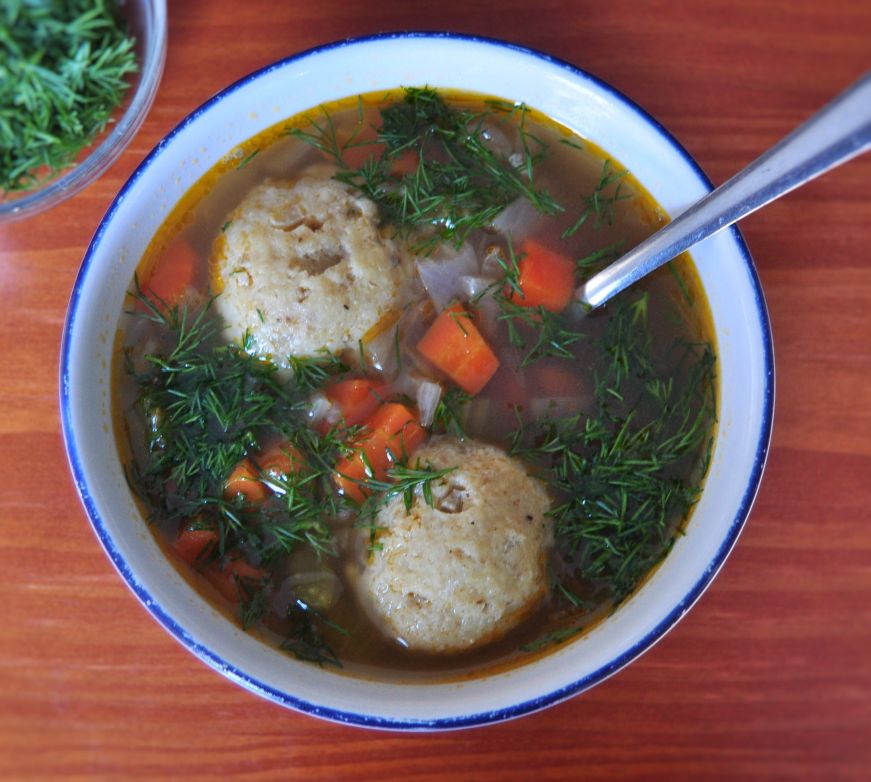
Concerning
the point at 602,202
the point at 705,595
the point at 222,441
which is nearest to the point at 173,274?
the point at 222,441

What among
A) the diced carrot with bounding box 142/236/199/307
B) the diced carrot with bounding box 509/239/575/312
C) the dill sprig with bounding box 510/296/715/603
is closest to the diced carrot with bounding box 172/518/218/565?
the diced carrot with bounding box 142/236/199/307

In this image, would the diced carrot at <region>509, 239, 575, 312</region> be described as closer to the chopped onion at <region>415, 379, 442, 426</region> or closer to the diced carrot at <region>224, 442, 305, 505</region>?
the chopped onion at <region>415, 379, 442, 426</region>

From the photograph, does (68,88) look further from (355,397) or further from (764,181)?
(764,181)

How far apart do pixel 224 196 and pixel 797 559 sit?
1.42m

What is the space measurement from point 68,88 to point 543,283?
924 millimetres

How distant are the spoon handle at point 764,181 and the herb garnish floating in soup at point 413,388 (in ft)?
0.42

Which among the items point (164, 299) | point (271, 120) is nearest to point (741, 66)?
point (271, 120)

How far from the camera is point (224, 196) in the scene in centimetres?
170

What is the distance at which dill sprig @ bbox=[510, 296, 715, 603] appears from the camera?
1627 mm

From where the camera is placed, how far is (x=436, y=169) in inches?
67.4

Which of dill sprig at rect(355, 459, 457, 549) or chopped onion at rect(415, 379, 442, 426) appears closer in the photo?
dill sprig at rect(355, 459, 457, 549)

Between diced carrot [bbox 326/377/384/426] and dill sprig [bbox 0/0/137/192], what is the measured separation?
63 centimetres

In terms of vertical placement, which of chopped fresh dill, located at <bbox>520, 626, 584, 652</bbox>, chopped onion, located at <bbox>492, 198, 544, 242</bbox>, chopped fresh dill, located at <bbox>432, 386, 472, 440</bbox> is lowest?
chopped fresh dill, located at <bbox>520, 626, 584, 652</bbox>

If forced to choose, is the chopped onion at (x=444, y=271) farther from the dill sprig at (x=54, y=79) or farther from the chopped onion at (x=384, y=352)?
the dill sprig at (x=54, y=79)
